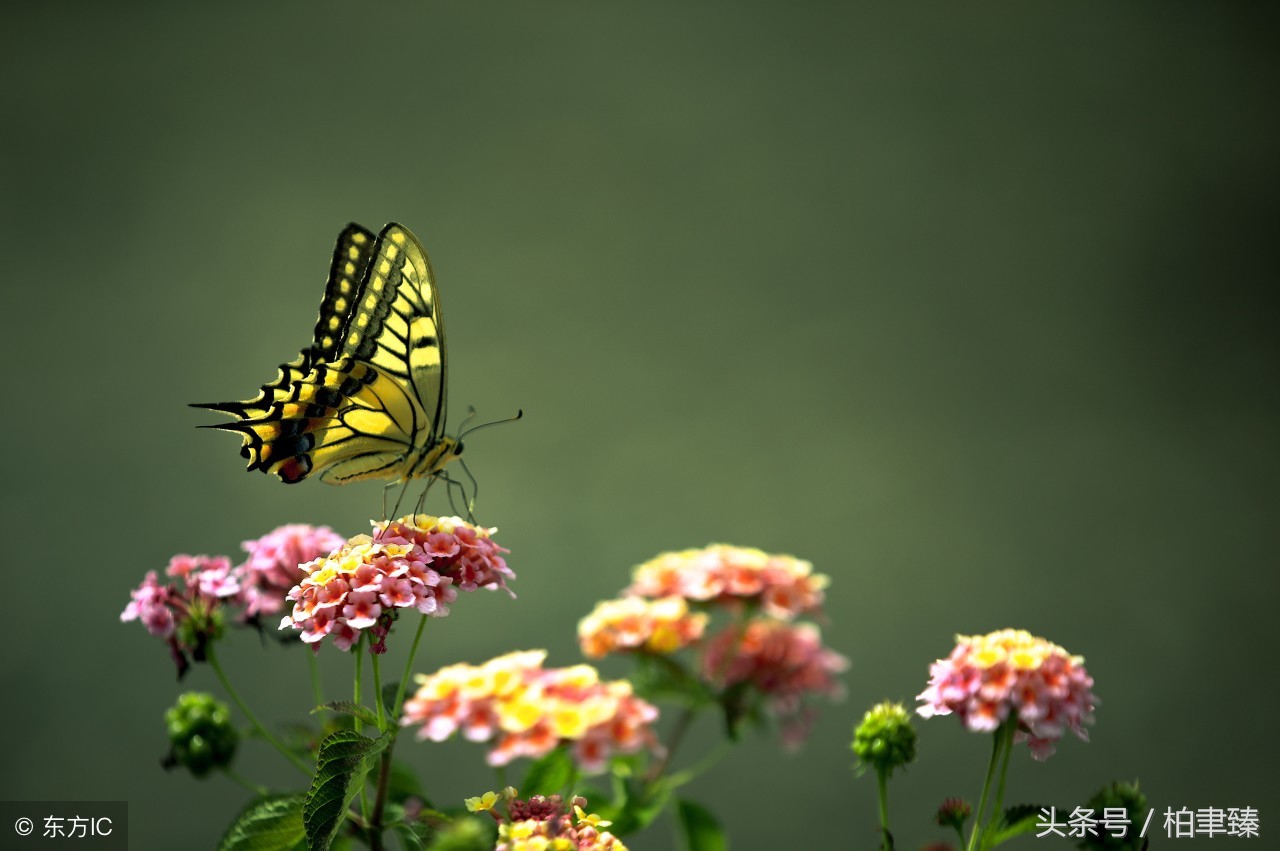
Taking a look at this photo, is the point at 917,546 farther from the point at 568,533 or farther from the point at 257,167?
the point at 257,167

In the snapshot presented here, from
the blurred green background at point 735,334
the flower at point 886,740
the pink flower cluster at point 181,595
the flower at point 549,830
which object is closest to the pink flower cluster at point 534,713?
the flower at point 549,830

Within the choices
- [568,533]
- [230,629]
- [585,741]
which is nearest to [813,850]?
[568,533]

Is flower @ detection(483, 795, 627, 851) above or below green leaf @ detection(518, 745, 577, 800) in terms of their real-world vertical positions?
below

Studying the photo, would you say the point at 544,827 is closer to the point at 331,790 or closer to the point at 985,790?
the point at 331,790

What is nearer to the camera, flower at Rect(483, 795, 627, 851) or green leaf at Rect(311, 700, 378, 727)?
flower at Rect(483, 795, 627, 851)

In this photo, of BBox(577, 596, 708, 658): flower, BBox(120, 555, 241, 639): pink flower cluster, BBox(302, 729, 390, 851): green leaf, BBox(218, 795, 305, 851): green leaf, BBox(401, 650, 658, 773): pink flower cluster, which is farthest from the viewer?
BBox(577, 596, 708, 658): flower

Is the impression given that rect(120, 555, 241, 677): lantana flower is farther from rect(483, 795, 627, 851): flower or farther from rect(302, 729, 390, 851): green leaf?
rect(483, 795, 627, 851): flower

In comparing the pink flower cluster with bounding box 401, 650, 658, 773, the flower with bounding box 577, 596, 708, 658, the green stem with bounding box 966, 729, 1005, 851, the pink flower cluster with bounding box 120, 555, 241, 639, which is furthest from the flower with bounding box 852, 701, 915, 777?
the pink flower cluster with bounding box 120, 555, 241, 639
